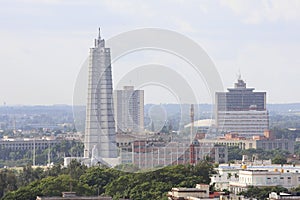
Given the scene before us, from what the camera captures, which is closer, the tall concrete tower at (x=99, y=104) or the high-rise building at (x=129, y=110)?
the high-rise building at (x=129, y=110)

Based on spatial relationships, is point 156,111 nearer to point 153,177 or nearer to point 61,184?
point 153,177

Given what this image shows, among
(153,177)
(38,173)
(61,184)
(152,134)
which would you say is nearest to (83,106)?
(152,134)

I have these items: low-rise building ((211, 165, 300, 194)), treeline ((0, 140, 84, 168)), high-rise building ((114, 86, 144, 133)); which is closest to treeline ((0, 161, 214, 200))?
low-rise building ((211, 165, 300, 194))

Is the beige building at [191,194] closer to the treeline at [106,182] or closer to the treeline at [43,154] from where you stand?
the treeline at [106,182]

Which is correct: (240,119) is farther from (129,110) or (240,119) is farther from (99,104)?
(129,110)

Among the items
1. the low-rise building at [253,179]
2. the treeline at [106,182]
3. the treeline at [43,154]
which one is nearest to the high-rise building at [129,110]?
the treeline at [43,154]
